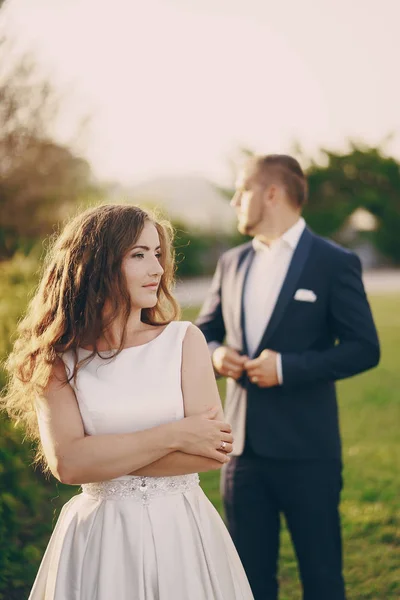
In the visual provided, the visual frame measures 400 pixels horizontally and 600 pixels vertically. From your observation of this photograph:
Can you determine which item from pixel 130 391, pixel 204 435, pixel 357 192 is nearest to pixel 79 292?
pixel 130 391

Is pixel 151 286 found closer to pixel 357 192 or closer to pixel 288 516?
pixel 288 516

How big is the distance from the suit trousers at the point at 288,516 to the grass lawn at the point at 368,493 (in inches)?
54.3

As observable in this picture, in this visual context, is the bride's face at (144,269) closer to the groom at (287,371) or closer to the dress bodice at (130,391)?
the dress bodice at (130,391)

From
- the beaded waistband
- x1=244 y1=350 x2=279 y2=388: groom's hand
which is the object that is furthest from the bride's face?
x1=244 y1=350 x2=279 y2=388: groom's hand

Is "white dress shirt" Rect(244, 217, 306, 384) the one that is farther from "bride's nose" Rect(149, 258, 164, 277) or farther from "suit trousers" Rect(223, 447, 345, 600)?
"bride's nose" Rect(149, 258, 164, 277)

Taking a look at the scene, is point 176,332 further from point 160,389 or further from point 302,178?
point 302,178

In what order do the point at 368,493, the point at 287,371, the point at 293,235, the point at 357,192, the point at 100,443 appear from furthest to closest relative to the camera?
the point at 357,192 → the point at 368,493 → the point at 293,235 → the point at 287,371 → the point at 100,443

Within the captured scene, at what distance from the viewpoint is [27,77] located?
13.4 metres

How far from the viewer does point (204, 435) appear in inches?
100

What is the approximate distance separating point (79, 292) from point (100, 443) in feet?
1.58

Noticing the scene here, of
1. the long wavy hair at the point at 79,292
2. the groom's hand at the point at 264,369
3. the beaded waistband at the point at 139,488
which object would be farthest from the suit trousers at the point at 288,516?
the long wavy hair at the point at 79,292

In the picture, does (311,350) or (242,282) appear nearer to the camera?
(311,350)

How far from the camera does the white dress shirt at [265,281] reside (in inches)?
151

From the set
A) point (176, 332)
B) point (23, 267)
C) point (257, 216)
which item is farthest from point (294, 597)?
point (23, 267)
